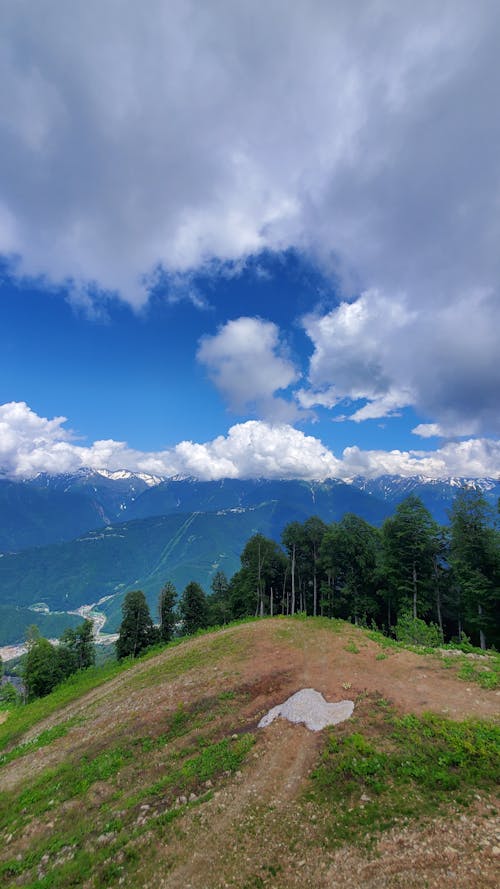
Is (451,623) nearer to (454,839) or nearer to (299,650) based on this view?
(299,650)

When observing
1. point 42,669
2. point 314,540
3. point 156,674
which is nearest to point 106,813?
point 156,674

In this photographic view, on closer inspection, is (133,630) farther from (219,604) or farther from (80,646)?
(219,604)

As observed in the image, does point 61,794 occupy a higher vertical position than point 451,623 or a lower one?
higher

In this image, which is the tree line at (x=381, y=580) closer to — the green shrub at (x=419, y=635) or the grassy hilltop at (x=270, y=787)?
the green shrub at (x=419, y=635)

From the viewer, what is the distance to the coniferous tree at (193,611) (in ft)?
A: 214

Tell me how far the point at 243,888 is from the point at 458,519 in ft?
122

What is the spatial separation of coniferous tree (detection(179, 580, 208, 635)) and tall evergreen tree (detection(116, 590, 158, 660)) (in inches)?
306

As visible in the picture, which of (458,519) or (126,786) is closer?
(126,786)

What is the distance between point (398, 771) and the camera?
11.4 m

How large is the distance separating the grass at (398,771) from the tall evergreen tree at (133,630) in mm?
52142

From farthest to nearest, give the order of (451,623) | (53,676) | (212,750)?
(53,676) < (451,623) < (212,750)

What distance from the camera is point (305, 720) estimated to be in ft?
51.4

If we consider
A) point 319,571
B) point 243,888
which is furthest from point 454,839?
point 319,571

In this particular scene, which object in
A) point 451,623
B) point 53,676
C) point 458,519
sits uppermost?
point 458,519
